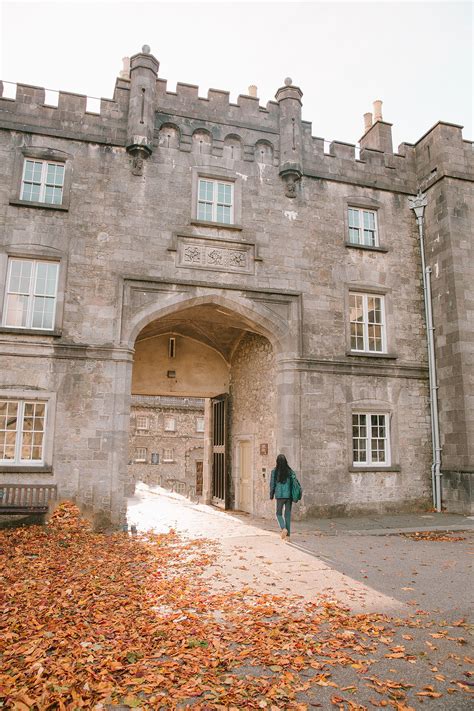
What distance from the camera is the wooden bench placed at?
11164 mm

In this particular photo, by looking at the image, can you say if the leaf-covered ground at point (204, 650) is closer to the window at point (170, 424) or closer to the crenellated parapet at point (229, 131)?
the crenellated parapet at point (229, 131)

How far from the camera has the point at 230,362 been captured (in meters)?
18.7

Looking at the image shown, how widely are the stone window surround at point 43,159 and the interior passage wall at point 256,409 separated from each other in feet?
23.6

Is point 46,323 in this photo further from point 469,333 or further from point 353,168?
point 469,333

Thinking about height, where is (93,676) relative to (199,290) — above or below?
below

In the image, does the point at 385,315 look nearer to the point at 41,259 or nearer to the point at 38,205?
the point at 41,259

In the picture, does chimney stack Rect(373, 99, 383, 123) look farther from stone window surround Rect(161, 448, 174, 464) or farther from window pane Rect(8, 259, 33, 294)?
stone window surround Rect(161, 448, 174, 464)

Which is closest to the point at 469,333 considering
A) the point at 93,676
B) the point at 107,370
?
the point at 107,370

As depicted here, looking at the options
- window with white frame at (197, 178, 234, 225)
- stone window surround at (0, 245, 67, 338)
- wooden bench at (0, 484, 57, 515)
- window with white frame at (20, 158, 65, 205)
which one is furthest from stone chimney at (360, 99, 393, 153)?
wooden bench at (0, 484, 57, 515)

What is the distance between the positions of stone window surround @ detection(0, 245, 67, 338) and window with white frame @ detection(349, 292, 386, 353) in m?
8.44

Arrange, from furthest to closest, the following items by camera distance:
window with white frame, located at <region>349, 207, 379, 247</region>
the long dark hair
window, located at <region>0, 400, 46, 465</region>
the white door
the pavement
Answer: the white door → window with white frame, located at <region>349, 207, 379, 247</region> → window, located at <region>0, 400, 46, 465</region> → the long dark hair → the pavement

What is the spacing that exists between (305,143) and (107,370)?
9399mm

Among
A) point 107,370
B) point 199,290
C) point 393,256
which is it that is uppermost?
point 393,256

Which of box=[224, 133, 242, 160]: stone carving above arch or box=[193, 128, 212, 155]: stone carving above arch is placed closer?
box=[193, 128, 212, 155]: stone carving above arch
